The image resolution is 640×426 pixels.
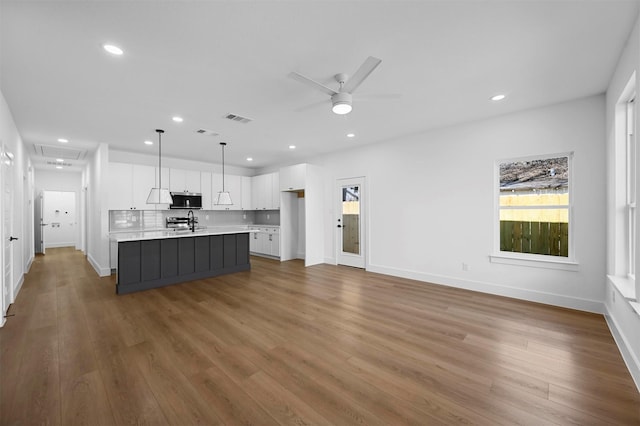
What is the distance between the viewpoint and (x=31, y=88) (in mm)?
3082

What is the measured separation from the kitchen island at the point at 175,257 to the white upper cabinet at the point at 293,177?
170 centimetres

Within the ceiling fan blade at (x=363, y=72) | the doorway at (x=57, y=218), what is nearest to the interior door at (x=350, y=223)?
the ceiling fan blade at (x=363, y=72)

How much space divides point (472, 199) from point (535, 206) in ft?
2.70

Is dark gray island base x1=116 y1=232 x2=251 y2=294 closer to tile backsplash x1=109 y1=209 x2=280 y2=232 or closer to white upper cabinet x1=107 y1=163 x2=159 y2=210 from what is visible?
white upper cabinet x1=107 y1=163 x2=159 y2=210

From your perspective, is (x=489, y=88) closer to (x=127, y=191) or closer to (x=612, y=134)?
(x=612, y=134)

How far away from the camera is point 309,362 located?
237 centimetres

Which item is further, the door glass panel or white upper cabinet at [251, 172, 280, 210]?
white upper cabinet at [251, 172, 280, 210]

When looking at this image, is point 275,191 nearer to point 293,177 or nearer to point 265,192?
point 265,192

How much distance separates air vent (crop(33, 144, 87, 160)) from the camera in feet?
19.1

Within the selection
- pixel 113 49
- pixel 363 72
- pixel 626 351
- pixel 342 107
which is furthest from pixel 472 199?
pixel 113 49

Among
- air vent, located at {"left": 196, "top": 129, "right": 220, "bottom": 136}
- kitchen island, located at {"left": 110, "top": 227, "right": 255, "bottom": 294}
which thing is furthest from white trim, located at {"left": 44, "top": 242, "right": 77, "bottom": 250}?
air vent, located at {"left": 196, "top": 129, "right": 220, "bottom": 136}

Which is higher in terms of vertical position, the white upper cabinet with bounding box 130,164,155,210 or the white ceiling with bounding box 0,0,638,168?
the white ceiling with bounding box 0,0,638,168

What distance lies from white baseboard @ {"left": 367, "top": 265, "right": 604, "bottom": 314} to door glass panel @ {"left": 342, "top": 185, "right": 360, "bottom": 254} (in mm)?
1084

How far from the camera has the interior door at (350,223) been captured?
6.12m
